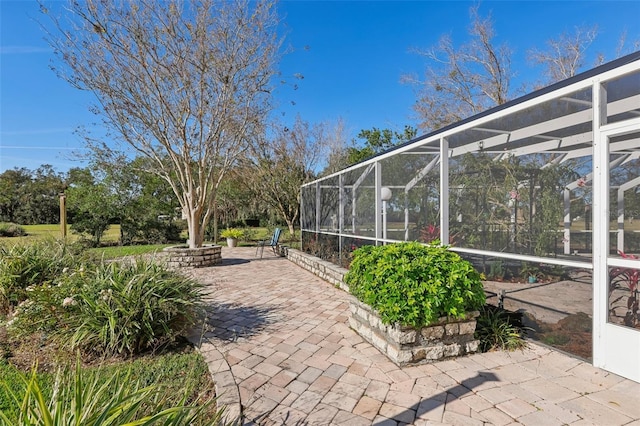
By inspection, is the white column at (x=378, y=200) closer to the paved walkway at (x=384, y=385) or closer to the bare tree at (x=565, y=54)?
the paved walkway at (x=384, y=385)

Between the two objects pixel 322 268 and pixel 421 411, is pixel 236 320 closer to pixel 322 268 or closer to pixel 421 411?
pixel 421 411

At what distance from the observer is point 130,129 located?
8.00 metres

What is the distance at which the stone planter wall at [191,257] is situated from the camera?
25.9 ft

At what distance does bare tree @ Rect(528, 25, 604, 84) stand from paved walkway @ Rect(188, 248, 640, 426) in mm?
14184

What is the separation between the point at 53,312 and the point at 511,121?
16.5ft

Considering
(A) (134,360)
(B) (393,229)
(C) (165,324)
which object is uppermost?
(B) (393,229)

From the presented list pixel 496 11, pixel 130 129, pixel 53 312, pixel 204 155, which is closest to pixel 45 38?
pixel 130 129

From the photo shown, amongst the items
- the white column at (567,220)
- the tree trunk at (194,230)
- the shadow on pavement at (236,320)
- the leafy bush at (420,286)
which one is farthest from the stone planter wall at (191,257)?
the white column at (567,220)

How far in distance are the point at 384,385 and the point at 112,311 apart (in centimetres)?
245

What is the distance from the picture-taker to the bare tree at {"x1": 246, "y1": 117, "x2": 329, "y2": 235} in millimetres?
13719

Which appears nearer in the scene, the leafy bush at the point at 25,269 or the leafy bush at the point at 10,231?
the leafy bush at the point at 25,269

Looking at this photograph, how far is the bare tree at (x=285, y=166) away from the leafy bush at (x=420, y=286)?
11152mm

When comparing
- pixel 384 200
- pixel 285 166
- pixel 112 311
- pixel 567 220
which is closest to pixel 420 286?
pixel 567 220

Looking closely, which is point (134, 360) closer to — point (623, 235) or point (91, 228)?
point (623, 235)
